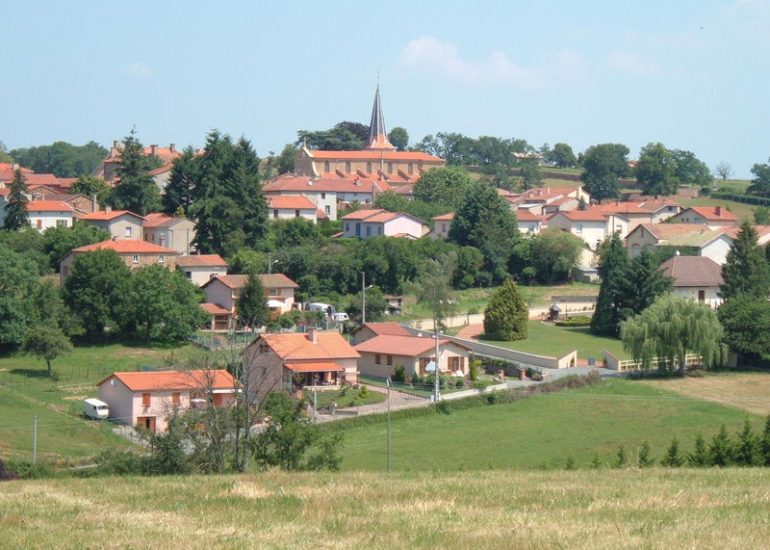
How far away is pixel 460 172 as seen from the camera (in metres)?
85.7

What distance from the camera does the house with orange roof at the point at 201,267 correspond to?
55.8 metres

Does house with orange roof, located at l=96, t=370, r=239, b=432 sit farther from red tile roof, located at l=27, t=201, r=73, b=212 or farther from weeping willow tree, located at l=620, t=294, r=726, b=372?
red tile roof, located at l=27, t=201, r=73, b=212

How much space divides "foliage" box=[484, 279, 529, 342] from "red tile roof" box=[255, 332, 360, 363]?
26.0ft

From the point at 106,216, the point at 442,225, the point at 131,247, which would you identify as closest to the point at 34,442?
the point at 131,247

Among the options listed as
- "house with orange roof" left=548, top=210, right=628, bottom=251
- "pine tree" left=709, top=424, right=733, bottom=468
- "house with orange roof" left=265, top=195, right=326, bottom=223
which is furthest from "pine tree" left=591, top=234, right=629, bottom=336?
"pine tree" left=709, top=424, right=733, bottom=468

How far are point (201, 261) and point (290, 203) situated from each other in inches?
649

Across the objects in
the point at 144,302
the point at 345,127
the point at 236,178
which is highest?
the point at 345,127

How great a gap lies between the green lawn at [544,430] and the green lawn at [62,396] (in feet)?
22.7

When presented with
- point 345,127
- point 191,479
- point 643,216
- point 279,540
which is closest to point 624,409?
point 191,479

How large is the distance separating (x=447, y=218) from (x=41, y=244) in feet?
73.9

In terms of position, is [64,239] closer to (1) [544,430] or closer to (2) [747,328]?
(1) [544,430]

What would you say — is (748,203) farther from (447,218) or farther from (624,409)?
(624,409)

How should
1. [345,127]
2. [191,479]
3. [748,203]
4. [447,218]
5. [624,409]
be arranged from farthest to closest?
[345,127] < [748,203] < [447,218] < [624,409] < [191,479]

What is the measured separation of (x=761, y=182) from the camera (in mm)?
105875
